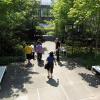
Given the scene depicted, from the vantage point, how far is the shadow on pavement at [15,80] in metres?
15.6

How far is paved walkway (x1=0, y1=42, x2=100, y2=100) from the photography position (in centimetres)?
1484

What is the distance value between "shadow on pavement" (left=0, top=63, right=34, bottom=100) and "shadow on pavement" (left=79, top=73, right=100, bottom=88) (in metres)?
3.07

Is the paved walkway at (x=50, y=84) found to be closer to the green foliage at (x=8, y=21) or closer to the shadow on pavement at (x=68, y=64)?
the shadow on pavement at (x=68, y=64)

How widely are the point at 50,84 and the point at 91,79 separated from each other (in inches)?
101

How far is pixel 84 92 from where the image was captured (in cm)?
1551

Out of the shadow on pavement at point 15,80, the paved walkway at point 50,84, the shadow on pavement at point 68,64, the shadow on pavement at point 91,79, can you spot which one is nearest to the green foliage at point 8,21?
the shadow on pavement at point 15,80

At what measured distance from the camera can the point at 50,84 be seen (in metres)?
17.0

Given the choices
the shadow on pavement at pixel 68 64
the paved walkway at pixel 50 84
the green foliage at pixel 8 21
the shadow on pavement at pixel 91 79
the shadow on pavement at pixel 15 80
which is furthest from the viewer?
the green foliage at pixel 8 21

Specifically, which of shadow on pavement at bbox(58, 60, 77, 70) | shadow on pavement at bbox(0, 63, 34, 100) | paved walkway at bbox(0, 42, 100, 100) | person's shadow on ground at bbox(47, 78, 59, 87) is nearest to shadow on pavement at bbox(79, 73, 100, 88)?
paved walkway at bbox(0, 42, 100, 100)

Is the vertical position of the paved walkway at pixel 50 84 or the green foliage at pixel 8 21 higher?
the green foliage at pixel 8 21

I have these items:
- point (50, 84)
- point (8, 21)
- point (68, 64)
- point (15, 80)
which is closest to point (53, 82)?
point (50, 84)

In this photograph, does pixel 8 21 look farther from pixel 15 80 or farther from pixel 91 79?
pixel 91 79

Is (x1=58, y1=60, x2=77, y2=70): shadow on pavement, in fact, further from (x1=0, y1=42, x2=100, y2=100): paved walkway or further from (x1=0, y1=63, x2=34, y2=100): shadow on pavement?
(x1=0, y1=63, x2=34, y2=100): shadow on pavement

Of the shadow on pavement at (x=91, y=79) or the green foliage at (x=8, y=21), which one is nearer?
the shadow on pavement at (x=91, y=79)
